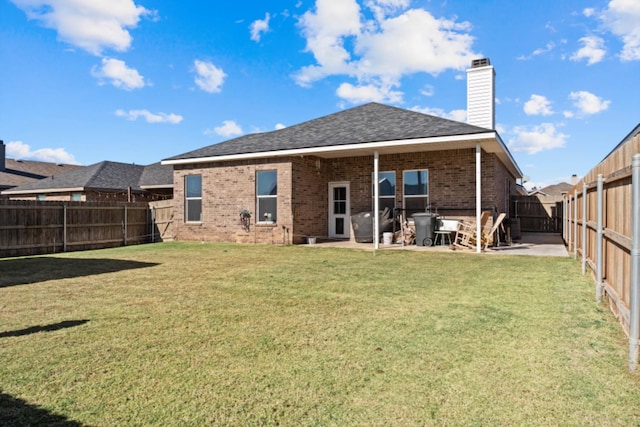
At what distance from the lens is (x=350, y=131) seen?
14.3m

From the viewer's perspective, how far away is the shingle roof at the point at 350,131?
40.5 feet

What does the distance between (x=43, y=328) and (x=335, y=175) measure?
40.1 feet

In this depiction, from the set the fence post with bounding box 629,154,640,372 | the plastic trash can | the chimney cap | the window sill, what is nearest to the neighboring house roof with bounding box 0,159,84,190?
the window sill

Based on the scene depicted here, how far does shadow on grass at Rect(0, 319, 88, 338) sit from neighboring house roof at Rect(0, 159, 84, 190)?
95.8ft

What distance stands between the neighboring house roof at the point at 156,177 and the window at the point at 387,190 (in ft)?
41.3

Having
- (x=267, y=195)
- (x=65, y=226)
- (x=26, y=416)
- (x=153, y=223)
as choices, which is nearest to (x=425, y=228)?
(x=267, y=195)

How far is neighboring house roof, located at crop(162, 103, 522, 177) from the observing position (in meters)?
11.8

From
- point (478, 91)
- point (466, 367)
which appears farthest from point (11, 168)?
point (466, 367)

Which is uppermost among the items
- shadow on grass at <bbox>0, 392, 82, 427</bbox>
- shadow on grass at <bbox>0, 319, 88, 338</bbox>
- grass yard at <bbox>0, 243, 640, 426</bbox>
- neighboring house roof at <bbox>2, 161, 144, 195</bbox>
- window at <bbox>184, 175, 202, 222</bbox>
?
neighboring house roof at <bbox>2, 161, 144, 195</bbox>

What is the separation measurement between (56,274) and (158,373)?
A: 6.51 meters

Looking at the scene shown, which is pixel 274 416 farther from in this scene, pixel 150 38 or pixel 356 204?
pixel 150 38

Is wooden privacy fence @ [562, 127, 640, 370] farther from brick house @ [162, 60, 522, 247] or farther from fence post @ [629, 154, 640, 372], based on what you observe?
brick house @ [162, 60, 522, 247]

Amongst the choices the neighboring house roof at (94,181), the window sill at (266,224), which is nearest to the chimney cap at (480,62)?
the window sill at (266,224)

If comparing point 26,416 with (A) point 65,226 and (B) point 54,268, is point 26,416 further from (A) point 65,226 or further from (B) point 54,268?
(A) point 65,226
